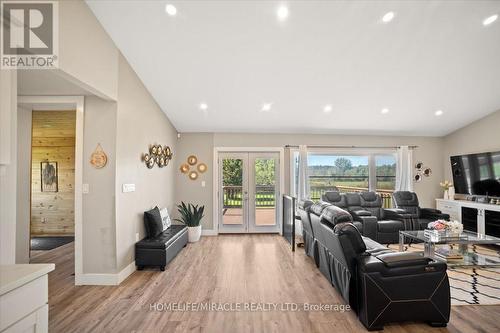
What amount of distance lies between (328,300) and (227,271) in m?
1.58

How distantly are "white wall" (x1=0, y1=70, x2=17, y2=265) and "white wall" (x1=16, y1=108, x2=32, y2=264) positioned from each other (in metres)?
2.48

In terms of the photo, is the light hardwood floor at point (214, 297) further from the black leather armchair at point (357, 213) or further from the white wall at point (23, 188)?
the black leather armchair at point (357, 213)

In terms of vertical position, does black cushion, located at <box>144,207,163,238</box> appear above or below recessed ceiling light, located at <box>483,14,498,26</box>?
below

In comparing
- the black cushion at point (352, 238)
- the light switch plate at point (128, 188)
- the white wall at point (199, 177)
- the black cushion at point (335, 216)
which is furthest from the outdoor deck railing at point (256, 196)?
the black cushion at point (352, 238)

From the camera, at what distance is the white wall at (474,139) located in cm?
552

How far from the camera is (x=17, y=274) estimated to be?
141 centimetres

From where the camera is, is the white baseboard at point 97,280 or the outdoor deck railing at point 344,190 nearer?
the white baseboard at point 97,280

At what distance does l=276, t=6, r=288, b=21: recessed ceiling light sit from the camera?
9.50ft

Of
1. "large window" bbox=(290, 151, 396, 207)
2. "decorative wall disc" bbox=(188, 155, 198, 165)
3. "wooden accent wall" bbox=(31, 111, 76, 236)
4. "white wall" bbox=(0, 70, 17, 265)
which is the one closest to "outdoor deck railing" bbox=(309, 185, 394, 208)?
"large window" bbox=(290, 151, 396, 207)

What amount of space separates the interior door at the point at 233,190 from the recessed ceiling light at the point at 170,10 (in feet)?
12.0

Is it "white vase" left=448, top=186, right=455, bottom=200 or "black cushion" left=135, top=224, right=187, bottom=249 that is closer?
"black cushion" left=135, top=224, right=187, bottom=249

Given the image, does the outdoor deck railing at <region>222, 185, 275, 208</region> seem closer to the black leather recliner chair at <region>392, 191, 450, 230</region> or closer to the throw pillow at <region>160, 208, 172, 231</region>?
the throw pillow at <region>160, 208, 172, 231</region>

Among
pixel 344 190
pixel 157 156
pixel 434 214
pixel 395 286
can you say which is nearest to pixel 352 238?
pixel 395 286

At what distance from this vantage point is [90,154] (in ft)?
11.2
